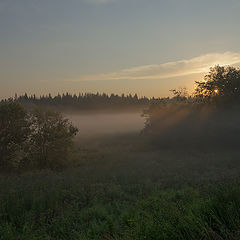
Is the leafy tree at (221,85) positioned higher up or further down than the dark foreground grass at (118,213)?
higher up

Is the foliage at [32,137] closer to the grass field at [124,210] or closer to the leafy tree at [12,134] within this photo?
the leafy tree at [12,134]

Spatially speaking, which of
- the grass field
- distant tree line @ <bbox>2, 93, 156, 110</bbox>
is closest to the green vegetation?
the grass field

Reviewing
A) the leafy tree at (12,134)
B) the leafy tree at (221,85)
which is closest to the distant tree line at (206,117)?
the leafy tree at (221,85)

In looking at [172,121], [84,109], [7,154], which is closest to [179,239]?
[7,154]

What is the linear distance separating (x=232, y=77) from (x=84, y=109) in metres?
127

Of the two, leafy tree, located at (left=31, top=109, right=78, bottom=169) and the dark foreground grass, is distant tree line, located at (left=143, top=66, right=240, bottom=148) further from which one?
the dark foreground grass

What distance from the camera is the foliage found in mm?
24266

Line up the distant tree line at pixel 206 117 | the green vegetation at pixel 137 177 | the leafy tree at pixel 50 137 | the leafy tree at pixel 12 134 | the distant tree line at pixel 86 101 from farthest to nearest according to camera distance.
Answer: the distant tree line at pixel 86 101 < the distant tree line at pixel 206 117 < the leafy tree at pixel 50 137 < the leafy tree at pixel 12 134 < the green vegetation at pixel 137 177

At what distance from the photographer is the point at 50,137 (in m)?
26.2

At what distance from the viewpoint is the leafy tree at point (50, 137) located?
25.7 metres

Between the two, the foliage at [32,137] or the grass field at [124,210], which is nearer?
the grass field at [124,210]

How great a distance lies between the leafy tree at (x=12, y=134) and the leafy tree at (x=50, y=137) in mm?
964

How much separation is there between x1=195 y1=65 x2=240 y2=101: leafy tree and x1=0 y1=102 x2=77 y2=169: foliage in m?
23.3

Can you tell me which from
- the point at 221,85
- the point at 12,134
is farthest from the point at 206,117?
the point at 12,134
